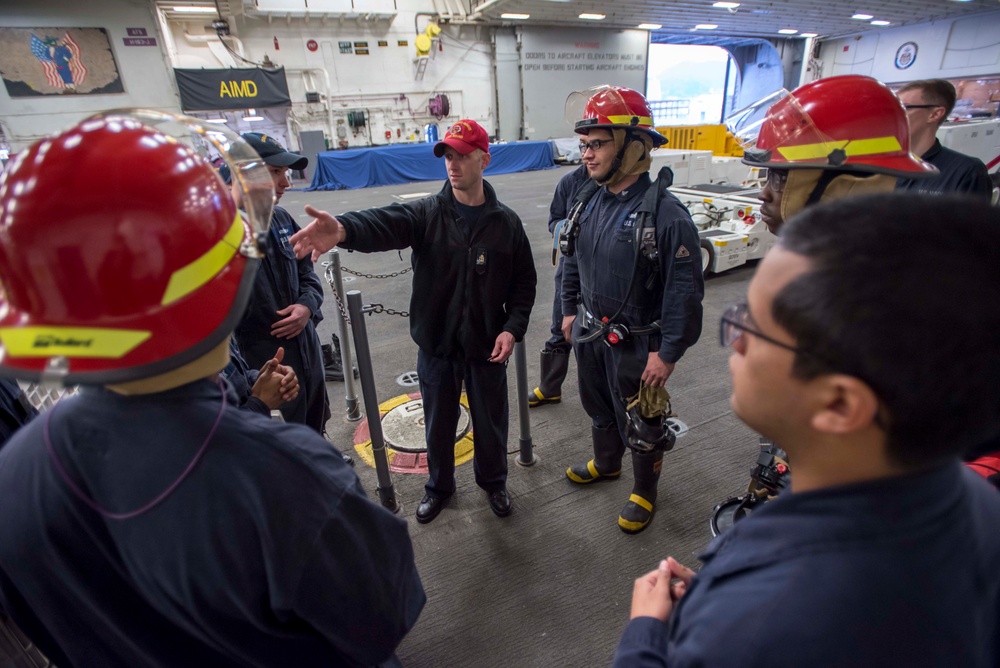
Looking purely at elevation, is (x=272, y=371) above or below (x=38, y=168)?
below

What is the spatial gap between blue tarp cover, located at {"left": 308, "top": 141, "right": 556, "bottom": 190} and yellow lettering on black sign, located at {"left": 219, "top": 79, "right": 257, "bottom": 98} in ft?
9.17

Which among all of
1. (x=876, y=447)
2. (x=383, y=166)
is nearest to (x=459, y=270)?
(x=876, y=447)

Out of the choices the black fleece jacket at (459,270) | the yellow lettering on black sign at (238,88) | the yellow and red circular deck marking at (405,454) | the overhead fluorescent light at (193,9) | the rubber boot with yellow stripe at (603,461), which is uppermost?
the overhead fluorescent light at (193,9)

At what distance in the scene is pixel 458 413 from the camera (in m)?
2.57

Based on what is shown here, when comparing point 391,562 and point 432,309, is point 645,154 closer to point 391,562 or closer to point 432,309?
point 432,309

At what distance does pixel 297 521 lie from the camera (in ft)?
2.67

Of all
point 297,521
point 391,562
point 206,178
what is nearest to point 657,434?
point 391,562

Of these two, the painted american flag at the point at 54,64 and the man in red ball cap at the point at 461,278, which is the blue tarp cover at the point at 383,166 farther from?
the man in red ball cap at the point at 461,278

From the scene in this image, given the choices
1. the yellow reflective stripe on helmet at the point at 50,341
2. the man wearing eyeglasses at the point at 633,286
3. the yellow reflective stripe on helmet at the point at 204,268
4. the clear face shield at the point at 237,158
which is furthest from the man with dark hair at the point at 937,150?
the yellow reflective stripe on helmet at the point at 50,341

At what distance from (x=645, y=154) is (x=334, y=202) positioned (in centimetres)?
1167

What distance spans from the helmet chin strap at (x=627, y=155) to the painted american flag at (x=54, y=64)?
1696cm

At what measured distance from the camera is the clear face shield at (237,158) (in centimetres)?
88

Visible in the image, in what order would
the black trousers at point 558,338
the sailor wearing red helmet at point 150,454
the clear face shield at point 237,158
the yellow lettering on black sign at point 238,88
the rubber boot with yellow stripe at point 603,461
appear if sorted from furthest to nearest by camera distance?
the yellow lettering on black sign at point 238,88 → the black trousers at point 558,338 → the rubber boot with yellow stripe at point 603,461 → the clear face shield at point 237,158 → the sailor wearing red helmet at point 150,454

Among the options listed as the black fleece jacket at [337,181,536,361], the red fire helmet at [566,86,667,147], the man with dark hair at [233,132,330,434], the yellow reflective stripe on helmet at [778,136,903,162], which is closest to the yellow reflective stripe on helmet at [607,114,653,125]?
the red fire helmet at [566,86,667,147]
